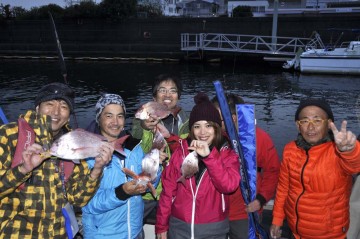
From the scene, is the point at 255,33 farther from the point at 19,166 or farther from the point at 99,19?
the point at 19,166

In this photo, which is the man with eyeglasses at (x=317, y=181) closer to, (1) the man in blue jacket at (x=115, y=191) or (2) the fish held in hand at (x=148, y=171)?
(2) the fish held in hand at (x=148, y=171)

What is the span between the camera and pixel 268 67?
33.1 m

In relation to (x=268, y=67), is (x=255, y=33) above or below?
above

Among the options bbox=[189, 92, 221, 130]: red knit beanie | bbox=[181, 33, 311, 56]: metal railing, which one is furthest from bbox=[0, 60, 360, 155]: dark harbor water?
bbox=[189, 92, 221, 130]: red knit beanie

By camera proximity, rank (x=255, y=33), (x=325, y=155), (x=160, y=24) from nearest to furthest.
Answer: (x=325, y=155)
(x=255, y=33)
(x=160, y=24)

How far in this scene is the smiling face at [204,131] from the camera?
3.20m

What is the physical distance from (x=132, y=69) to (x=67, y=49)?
541 inches

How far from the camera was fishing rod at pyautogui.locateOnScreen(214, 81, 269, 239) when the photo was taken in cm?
334

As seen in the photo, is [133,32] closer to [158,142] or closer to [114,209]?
[158,142]

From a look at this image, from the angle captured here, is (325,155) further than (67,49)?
No

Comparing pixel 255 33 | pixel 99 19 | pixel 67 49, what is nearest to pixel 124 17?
pixel 99 19

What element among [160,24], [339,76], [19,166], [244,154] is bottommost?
[339,76]

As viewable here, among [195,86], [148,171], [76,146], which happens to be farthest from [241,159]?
[195,86]

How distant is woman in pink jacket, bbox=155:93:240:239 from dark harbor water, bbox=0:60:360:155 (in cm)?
968
